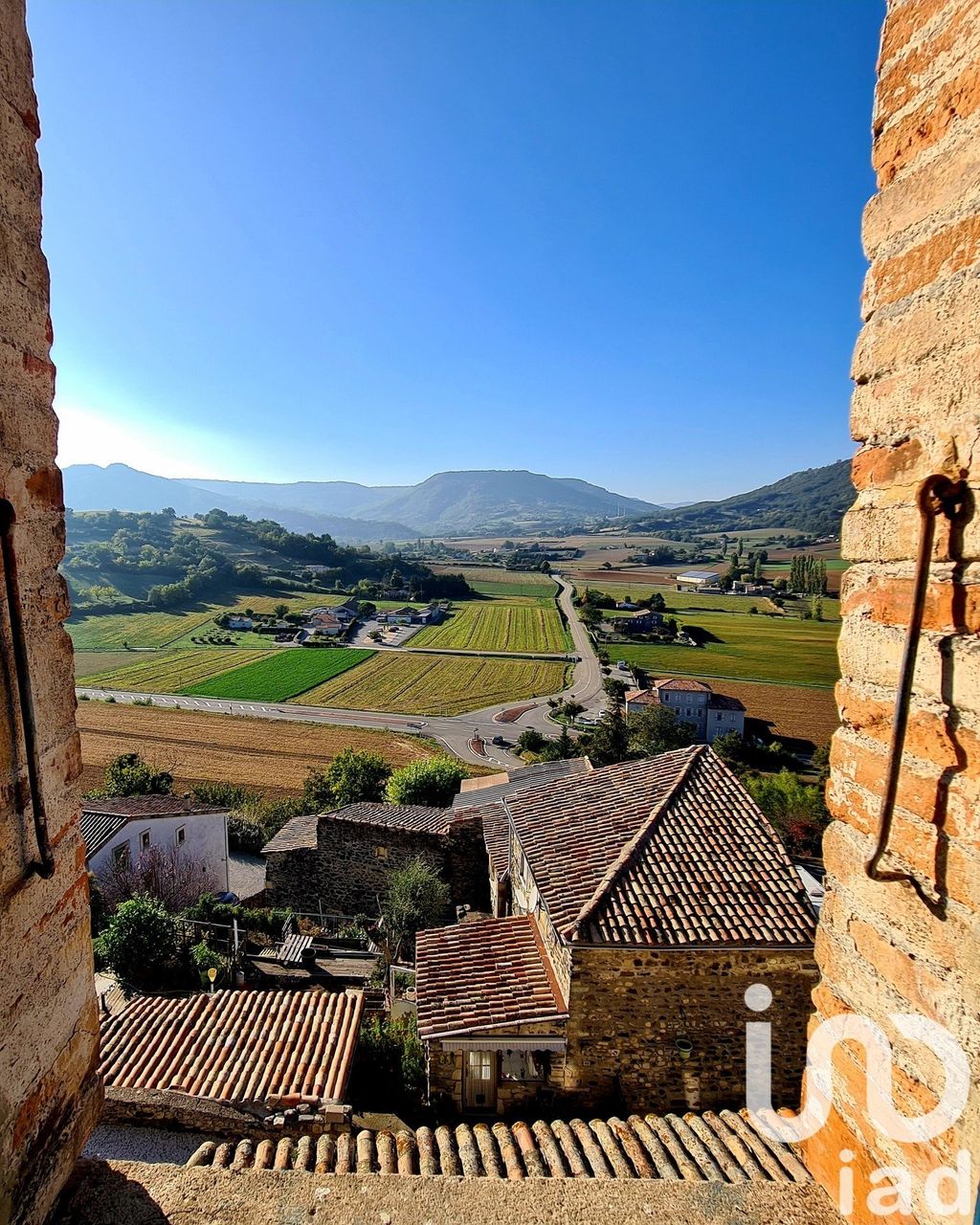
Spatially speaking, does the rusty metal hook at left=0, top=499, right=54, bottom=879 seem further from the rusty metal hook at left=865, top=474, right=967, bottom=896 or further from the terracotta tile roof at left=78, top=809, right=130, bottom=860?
the terracotta tile roof at left=78, top=809, right=130, bottom=860

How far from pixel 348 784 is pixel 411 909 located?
15.9m

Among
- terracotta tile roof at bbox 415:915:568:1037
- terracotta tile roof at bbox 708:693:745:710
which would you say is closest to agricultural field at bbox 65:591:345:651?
terracotta tile roof at bbox 708:693:745:710

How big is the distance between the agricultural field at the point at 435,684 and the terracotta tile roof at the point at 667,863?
41.9 m

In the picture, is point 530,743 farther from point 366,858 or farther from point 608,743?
point 366,858

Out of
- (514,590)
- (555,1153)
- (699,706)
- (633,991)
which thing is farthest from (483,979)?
(514,590)

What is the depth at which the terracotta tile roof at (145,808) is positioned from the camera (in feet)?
64.5

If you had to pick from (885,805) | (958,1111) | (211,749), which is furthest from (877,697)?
(211,749)

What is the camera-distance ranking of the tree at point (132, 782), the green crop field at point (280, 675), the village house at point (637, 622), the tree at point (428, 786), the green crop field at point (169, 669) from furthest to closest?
the village house at point (637, 622), the green crop field at point (169, 669), the green crop field at point (280, 675), the tree at point (132, 782), the tree at point (428, 786)

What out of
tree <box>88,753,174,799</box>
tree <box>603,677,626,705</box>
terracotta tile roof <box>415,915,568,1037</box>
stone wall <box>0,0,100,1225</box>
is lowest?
tree <box>603,677,626,705</box>

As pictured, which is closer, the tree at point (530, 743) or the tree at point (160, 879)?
the tree at point (160, 879)

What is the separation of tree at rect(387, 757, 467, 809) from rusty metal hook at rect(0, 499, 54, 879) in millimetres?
25734

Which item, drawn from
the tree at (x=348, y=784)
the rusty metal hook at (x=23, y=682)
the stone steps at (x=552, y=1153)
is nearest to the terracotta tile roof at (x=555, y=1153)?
the stone steps at (x=552, y=1153)

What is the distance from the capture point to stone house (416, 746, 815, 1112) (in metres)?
7.02

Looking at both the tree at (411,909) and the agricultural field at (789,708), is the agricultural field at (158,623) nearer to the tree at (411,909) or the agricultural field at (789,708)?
the agricultural field at (789,708)
